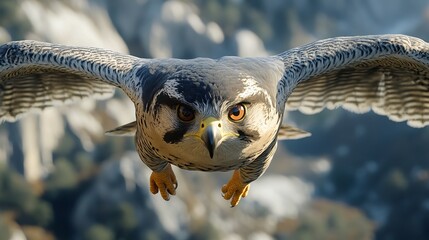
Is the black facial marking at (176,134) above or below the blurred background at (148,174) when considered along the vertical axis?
above

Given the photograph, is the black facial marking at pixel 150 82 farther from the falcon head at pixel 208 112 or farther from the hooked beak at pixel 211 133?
the hooked beak at pixel 211 133

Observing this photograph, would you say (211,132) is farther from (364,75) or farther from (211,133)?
(364,75)

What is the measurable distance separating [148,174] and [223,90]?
69.0ft

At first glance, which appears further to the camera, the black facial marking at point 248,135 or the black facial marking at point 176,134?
the black facial marking at point 248,135

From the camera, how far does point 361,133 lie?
27.5m

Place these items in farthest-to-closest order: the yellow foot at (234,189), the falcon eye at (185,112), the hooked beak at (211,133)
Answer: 1. the yellow foot at (234,189)
2. the falcon eye at (185,112)
3. the hooked beak at (211,133)

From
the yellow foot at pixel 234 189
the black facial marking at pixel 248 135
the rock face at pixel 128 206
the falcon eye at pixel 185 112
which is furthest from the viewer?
the rock face at pixel 128 206

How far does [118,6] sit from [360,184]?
1133cm

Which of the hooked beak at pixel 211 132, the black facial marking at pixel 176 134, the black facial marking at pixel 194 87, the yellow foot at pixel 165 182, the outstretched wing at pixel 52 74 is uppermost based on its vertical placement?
the black facial marking at pixel 194 87

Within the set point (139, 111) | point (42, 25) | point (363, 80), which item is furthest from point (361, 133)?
point (139, 111)

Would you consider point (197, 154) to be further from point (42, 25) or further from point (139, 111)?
point (42, 25)

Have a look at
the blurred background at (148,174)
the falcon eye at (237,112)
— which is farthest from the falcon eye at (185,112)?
the blurred background at (148,174)

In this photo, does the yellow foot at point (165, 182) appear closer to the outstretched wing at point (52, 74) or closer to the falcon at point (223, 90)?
the falcon at point (223, 90)

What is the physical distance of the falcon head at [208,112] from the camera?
199 inches
